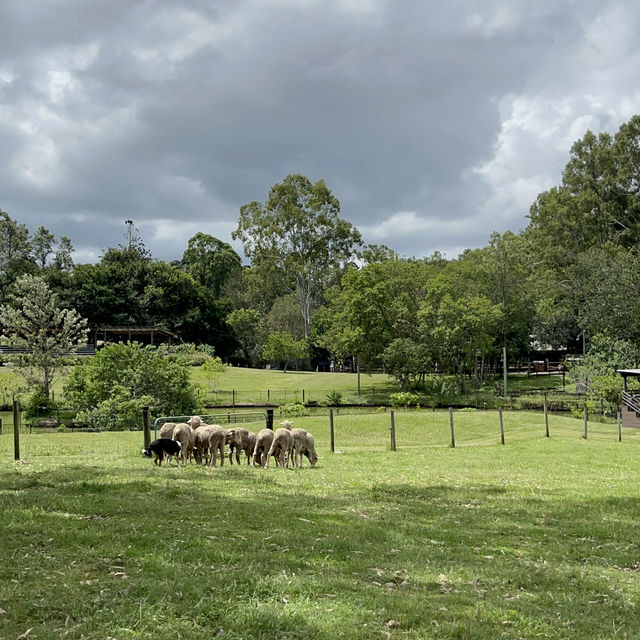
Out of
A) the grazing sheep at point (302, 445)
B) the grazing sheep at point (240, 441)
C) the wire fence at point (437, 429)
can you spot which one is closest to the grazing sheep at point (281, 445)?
the grazing sheep at point (302, 445)

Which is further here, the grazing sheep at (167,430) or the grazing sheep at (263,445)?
the grazing sheep at (167,430)

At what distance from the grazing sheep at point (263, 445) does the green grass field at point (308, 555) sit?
1716mm

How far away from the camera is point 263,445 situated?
52.8ft

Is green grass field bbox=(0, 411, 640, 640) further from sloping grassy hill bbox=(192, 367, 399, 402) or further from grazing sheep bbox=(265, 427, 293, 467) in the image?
sloping grassy hill bbox=(192, 367, 399, 402)

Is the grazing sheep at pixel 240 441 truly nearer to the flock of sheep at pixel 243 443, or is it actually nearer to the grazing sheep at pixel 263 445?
the flock of sheep at pixel 243 443

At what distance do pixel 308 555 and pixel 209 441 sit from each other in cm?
915

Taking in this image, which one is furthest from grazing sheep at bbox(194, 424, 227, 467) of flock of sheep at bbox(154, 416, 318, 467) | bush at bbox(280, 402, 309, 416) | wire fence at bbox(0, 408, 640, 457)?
bush at bbox(280, 402, 309, 416)

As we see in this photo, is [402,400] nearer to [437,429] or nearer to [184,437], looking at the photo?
[437,429]

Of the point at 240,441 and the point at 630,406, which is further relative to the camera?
the point at 630,406

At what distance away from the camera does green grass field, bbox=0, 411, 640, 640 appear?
5.25 m

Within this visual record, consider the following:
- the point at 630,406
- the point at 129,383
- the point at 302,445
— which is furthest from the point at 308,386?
the point at 302,445

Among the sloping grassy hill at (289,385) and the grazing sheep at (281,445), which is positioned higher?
the grazing sheep at (281,445)

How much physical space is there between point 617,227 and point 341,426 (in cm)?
6377

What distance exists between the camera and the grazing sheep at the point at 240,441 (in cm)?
1634
